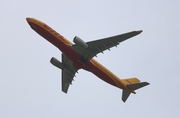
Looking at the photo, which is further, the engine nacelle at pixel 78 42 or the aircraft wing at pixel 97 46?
the engine nacelle at pixel 78 42

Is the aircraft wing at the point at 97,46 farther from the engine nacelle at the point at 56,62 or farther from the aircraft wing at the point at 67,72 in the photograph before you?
the engine nacelle at the point at 56,62

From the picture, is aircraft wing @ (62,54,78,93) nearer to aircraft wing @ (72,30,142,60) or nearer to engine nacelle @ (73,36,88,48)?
aircraft wing @ (72,30,142,60)

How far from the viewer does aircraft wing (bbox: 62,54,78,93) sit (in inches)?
2478

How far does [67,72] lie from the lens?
6444 centimetres

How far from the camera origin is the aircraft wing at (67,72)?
62931 millimetres

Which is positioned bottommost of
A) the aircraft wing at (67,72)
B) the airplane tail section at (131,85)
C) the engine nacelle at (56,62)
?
the airplane tail section at (131,85)

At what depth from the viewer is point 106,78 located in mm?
58406

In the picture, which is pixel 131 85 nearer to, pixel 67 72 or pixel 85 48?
pixel 85 48

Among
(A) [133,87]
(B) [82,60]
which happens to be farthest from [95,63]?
(A) [133,87]

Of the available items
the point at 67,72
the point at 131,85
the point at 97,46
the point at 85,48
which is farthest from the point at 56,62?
the point at 131,85

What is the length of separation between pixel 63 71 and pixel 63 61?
2.14 m

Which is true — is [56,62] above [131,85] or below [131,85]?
above

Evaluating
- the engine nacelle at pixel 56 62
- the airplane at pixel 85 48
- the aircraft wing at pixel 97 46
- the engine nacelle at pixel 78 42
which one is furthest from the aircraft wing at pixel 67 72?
the engine nacelle at pixel 78 42

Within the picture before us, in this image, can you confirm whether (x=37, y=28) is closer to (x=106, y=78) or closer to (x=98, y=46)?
(x=98, y=46)
